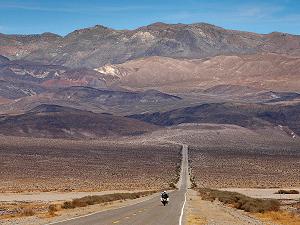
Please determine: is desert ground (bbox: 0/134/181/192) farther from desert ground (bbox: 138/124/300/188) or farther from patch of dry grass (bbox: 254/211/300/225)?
patch of dry grass (bbox: 254/211/300/225)

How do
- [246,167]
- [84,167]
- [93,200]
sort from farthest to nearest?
[246,167] → [84,167] → [93,200]

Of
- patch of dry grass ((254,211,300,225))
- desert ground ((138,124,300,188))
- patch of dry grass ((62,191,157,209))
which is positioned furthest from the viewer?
desert ground ((138,124,300,188))

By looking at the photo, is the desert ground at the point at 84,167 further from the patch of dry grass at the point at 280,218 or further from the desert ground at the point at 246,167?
the patch of dry grass at the point at 280,218

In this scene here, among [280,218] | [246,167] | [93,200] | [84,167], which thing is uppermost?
[280,218]

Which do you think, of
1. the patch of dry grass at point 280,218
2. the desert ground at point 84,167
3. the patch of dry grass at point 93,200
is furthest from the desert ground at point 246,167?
the patch of dry grass at point 280,218

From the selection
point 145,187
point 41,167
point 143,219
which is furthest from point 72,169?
point 143,219

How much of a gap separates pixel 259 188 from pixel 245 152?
297ft

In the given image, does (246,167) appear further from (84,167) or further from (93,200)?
(93,200)

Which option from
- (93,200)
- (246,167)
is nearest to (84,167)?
(246,167)

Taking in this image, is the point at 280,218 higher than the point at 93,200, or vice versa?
the point at 280,218

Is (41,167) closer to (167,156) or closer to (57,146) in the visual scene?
(167,156)

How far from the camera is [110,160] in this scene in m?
147

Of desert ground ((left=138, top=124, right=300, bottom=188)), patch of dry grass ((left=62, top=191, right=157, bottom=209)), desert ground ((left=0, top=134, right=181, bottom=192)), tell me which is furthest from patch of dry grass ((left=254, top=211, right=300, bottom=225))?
desert ground ((left=138, top=124, right=300, bottom=188))

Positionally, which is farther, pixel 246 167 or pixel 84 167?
pixel 246 167
